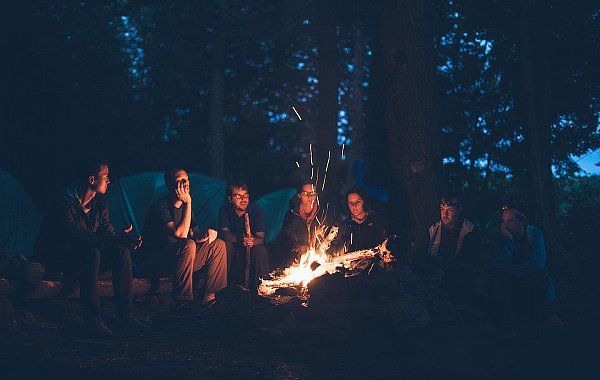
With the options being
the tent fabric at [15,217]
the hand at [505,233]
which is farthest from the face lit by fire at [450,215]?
the tent fabric at [15,217]

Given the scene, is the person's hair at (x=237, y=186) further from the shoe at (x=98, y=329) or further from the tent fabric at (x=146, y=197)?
the tent fabric at (x=146, y=197)

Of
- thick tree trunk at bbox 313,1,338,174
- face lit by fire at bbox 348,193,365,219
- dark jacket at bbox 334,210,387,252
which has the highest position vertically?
thick tree trunk at bbox 313,1,338,174

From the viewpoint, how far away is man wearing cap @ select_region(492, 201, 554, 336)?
6633 mm

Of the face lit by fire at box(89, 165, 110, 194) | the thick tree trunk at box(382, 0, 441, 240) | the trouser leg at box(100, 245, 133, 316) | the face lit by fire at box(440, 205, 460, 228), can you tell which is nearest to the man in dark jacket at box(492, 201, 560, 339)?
the face lit by fire at box(440, 205, 460, 228)

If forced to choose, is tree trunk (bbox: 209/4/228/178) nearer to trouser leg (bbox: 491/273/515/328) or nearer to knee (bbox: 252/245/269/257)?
knee (bbox: 252/245/269/257)

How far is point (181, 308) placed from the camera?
23.6ft

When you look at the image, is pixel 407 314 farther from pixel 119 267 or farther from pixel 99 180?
pixel 99 180

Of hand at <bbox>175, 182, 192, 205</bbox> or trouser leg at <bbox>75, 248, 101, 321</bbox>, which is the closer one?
trouser leg at <bbox>75, 248, 101, 321</bbox>

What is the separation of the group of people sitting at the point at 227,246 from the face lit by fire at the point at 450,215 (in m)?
0.01

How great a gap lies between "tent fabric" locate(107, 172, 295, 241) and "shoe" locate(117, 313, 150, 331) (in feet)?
21.5

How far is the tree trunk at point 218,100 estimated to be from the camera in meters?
18.7

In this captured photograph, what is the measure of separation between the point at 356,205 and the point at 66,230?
3.52 metres

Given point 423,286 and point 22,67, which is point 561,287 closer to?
point 423,286

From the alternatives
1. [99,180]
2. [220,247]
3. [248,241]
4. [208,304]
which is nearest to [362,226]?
[248,241]
